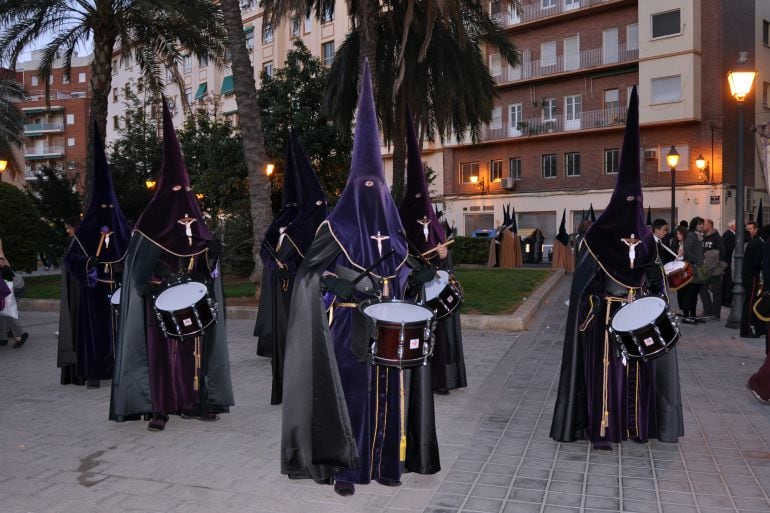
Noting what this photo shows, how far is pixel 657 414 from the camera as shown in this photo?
601 centimetres

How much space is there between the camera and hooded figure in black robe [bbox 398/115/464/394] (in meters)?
7.80

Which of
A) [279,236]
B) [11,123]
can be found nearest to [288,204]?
[279,236]

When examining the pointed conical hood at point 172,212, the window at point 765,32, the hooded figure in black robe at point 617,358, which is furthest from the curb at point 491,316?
the window at point 765,32

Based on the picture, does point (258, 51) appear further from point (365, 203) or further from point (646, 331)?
point (646, 331)

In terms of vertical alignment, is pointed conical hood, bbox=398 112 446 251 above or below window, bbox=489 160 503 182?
below

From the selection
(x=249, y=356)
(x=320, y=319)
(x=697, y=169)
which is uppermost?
(x=697, y=169)

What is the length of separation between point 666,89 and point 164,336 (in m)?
34.9

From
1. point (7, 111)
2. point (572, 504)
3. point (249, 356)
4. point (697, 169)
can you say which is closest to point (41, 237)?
point (7, 111)

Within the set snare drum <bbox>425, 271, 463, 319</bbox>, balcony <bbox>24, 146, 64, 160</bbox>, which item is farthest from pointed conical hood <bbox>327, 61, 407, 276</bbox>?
balcony <bbox>24, 146, 64, 160</bbox>

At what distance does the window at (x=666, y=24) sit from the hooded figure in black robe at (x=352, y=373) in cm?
3517

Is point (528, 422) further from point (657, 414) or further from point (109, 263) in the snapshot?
point (109, 263)

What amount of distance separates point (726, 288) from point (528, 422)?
10424 millimetres

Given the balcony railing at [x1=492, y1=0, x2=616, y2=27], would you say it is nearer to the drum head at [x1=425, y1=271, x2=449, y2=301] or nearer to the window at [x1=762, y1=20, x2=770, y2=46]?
the window at [x1=762, y1=20, x2=770, y2=46]

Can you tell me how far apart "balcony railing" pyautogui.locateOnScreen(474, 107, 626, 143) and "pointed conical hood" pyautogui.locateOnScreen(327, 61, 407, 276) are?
3511cm
